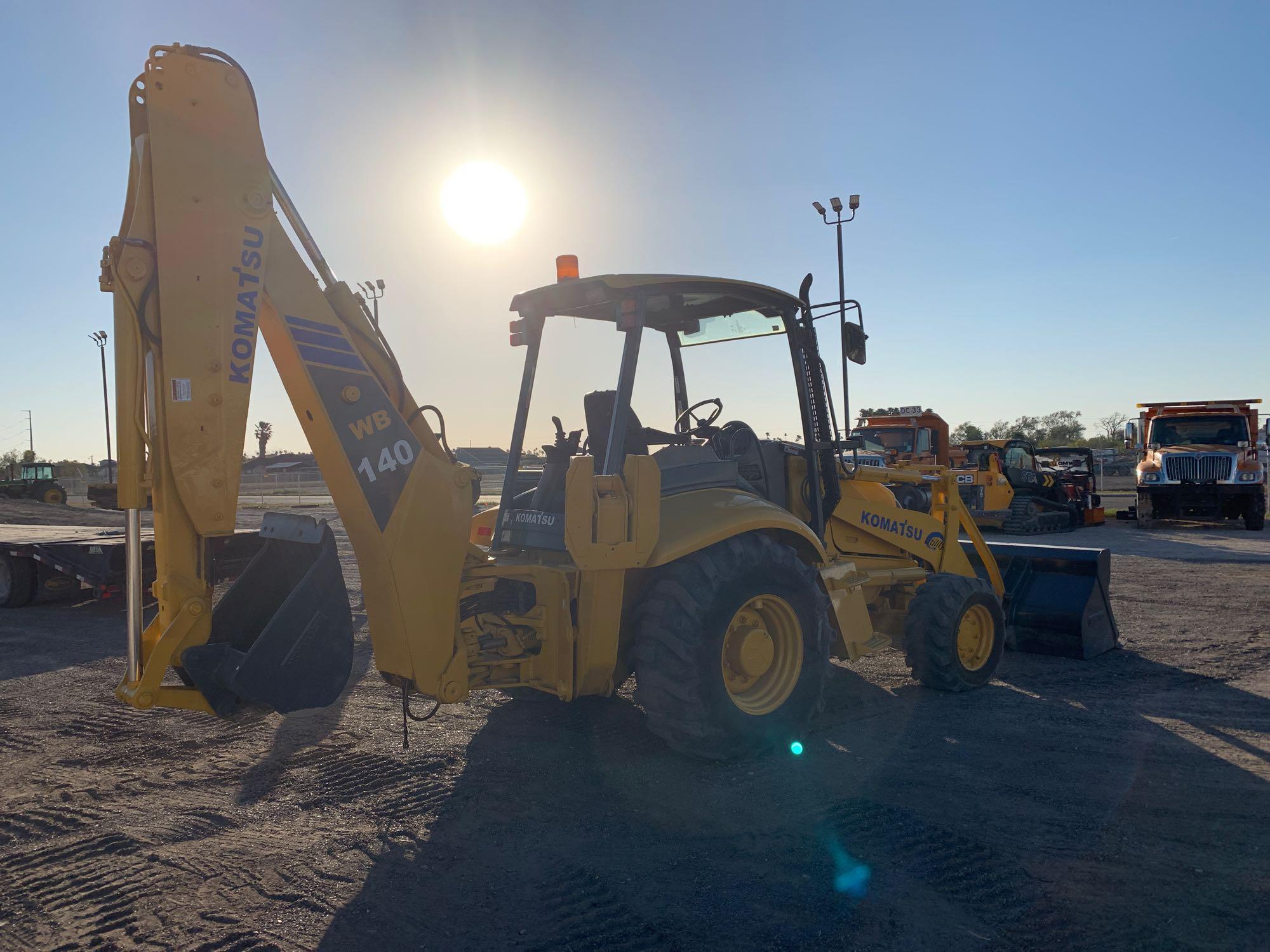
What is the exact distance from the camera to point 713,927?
9.75ft

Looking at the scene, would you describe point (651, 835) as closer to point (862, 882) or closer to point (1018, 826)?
point (862, 882)

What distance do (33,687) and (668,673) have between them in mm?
5051

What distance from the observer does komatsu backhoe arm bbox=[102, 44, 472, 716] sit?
354 centimetres

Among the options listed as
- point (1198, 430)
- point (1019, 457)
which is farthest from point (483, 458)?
point (1198, 430)

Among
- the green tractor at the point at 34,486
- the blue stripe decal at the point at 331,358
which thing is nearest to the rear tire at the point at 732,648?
the blue stripe decal at the point at 331,358

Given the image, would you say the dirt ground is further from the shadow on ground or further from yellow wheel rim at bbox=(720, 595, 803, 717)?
yellow wheel rim at bbox=(720, 595, 803, 717)

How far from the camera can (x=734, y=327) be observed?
5.71 m

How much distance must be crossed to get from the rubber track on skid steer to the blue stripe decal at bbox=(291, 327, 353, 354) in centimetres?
1672

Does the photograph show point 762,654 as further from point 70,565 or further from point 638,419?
point 70,565

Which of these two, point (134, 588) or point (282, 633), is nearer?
point (134, 588)

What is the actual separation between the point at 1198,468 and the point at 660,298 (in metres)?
18.9

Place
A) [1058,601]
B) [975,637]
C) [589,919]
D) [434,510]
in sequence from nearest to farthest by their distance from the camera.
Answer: [589,919], [434,510], [975,637], [1058,601]

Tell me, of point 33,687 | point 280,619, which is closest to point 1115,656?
point 280,619

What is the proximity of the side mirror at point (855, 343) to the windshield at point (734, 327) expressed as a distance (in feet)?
1.45
